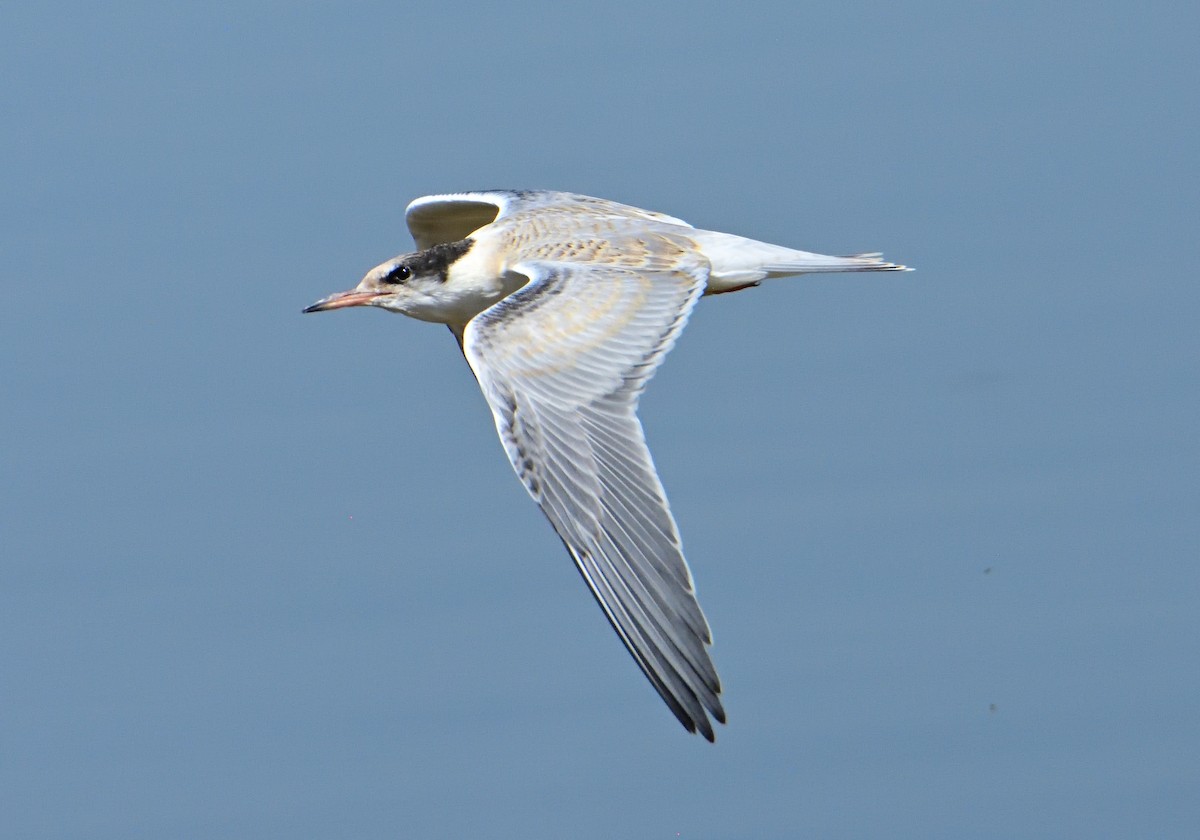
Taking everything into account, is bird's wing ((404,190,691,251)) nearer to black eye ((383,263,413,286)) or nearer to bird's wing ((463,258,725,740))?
black eye ((383,263,413,286))

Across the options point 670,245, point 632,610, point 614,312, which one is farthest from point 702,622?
point 670,245

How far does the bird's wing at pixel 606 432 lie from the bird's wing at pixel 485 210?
917 mm

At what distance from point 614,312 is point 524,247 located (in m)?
0.81

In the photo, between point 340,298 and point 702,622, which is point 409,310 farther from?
point 702,622

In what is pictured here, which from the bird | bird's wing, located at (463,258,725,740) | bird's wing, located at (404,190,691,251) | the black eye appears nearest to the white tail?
the bird

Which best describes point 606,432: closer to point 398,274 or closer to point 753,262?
point 753,262

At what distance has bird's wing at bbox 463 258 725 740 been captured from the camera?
5031 millimetres

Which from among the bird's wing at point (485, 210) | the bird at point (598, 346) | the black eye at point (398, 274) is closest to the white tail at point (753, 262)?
the bird at point (598, 346)

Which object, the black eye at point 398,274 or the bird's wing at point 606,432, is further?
the black eye at point 398,274

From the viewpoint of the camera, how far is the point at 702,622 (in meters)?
5.06

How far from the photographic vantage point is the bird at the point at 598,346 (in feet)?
16.6

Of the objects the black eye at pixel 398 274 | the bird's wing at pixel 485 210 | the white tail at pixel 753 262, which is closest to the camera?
the white tail at pixel 753 262

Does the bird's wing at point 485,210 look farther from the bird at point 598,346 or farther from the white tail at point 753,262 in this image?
the white tail at point 753,262

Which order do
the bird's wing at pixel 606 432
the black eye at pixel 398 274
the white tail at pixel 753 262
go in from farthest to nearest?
the black eye at pixel 398 274
the white tail at pixel 753 262
the bird's wing at pixel 606 432
